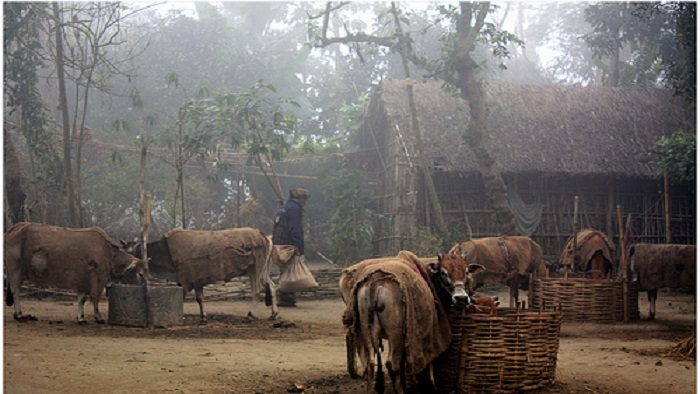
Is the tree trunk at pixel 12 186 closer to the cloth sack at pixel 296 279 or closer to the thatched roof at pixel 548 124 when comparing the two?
the cloth sack at pixel 296 279

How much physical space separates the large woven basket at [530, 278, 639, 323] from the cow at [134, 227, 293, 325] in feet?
13.6

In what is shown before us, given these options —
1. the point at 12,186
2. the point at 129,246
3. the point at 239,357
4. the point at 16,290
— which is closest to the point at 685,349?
the point at 239,357

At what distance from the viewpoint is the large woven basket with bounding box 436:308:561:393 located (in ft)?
19.8

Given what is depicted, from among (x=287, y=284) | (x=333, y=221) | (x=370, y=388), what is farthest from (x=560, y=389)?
(x=333, y=221)

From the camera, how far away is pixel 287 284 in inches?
479

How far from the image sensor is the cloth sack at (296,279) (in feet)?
39.8

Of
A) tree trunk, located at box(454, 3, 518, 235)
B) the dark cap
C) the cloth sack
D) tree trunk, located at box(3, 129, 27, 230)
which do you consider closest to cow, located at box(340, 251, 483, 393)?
the cloth sack

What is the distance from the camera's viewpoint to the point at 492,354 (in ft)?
19.8

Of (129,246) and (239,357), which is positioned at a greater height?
(129,246)

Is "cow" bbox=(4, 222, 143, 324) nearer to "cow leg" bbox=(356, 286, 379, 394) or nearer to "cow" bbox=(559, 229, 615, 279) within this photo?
"cow leg" bbox=(356, 286, 379, 394)

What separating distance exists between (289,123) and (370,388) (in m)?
9.96

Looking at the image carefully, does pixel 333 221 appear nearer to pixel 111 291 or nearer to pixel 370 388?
pixel 111 291

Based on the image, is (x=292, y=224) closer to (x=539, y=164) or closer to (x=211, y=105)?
(x=211, y=105)

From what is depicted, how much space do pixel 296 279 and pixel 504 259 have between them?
333 centimetres
